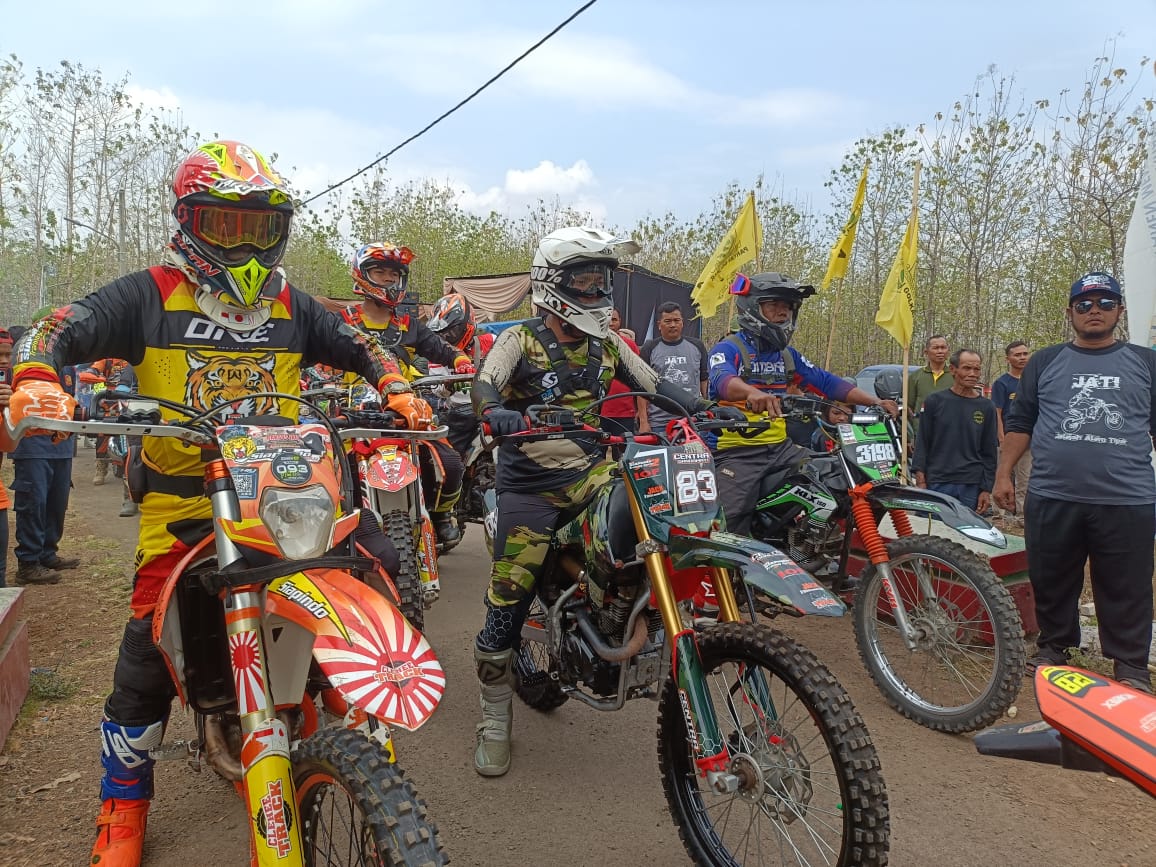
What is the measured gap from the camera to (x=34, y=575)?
6.11m

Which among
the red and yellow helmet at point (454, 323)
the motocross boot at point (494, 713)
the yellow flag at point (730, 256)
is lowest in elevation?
the motocross boot at point (494, 713)

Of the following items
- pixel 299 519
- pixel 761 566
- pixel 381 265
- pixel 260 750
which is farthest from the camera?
pixel 381 265

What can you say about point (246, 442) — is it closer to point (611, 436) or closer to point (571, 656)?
point (611, 436)

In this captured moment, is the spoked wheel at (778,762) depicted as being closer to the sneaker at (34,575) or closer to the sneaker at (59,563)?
the sneaker at (34,575)

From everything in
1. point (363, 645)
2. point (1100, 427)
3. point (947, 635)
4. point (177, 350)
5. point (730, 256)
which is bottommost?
point (947, 635)

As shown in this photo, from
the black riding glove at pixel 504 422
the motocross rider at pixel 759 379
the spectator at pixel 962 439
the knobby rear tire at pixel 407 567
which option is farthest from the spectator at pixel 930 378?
the black riding glove at pixel 504 422

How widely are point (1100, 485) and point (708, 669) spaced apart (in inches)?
112

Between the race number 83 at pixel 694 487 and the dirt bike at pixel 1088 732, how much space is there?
1330 millimetres

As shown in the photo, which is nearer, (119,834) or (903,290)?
(119,834)

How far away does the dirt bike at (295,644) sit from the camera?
1689 mm

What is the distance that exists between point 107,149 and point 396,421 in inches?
1062

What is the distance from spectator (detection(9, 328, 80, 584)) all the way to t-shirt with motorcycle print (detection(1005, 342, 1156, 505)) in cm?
697

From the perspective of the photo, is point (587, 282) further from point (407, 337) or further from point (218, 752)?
point (407, 337)

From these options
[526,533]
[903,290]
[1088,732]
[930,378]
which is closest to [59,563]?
[526,533]
